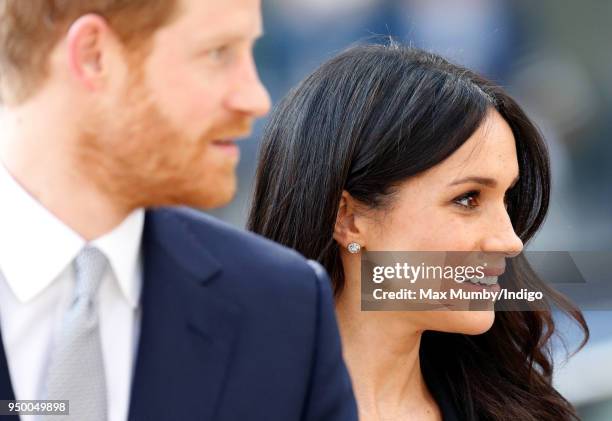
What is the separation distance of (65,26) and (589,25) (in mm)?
5270

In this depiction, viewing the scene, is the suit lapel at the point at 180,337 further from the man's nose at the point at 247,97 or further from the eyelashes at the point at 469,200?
the eyelashes at the point at 469,200

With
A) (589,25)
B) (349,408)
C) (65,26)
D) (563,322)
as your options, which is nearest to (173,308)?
(349,408)

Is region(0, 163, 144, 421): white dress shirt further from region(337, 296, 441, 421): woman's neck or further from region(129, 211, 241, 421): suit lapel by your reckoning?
region(337, 296, 441, 421): woman's neck

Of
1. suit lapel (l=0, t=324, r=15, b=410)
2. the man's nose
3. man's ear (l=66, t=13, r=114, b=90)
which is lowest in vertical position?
suit lapel (l=0, t=324, r=15, b=410)

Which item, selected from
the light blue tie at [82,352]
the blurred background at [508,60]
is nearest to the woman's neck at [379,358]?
the light blue tie at [82,352]

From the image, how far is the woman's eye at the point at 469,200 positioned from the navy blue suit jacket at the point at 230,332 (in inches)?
31.8

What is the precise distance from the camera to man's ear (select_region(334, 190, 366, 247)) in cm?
255

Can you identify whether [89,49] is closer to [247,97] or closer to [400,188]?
[247,97]

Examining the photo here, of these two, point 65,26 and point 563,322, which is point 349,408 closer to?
point 65,26

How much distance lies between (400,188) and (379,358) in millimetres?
447

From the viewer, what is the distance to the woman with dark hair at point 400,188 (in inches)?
97.8

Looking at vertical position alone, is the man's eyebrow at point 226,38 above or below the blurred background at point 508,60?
below

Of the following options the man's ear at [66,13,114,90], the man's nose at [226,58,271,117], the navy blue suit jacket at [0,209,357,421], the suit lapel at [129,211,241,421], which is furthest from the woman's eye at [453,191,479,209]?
the man's ear at [66,13,114,90]

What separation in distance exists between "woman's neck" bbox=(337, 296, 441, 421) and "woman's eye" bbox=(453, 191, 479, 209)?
0.32 meters
